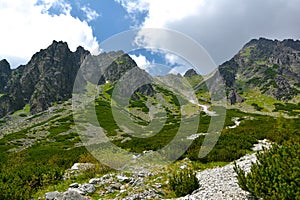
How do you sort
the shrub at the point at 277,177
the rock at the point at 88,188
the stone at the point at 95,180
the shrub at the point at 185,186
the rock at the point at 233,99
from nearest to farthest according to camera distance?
the shrub at the point at 277,177 → the shrub at the point at 185,186 → the rock at the point at 88,188 → the stone at the point at 95,180 → the rock at the point at 233,99

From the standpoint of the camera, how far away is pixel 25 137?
75.6m

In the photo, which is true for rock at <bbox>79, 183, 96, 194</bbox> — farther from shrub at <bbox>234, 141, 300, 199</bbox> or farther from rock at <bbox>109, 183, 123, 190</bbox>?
shrub at <bbox>234, 141, 300, 199</bbox>

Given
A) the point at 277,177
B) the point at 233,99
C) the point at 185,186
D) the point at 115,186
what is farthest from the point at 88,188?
the point at 233,99

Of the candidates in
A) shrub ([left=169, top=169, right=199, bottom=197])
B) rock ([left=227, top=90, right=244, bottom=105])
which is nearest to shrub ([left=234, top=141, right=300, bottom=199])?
shrub ([left=169, top=169, right=199, bottom=197])

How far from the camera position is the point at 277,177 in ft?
31.2

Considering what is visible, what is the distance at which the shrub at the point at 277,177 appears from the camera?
8945 mm

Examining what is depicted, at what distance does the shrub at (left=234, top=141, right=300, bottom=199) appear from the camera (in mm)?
8945

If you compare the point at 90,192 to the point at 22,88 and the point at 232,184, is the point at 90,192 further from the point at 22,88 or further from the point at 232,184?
the point at 22,88

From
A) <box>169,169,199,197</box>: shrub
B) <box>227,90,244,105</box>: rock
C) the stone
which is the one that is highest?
<box>227,90,244,105</box>: rock

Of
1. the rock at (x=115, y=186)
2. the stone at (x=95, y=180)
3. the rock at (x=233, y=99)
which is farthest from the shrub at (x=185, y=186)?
the rock at (x=233, y=99)

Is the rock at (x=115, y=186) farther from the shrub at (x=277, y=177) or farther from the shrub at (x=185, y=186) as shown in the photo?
the shrub at (x=277, y=177)

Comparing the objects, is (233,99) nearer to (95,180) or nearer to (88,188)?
(95,180)

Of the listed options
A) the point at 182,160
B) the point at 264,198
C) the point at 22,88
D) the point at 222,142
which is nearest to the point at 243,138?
the point at 222,142

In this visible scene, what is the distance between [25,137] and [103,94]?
111m
